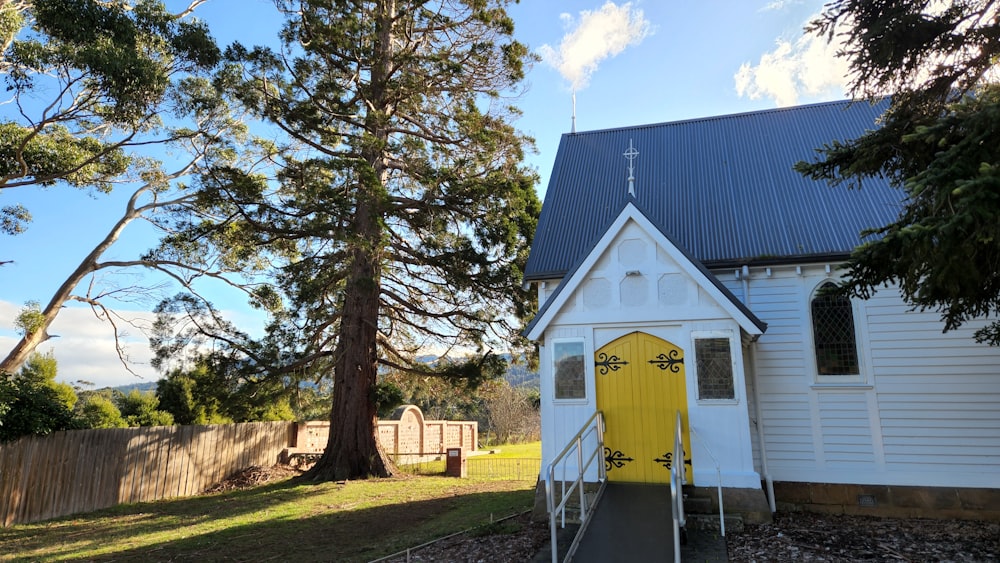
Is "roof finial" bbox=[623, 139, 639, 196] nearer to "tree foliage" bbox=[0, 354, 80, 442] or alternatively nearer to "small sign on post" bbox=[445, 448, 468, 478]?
"small sign on post" bbox=[445, 448, 468, 478]

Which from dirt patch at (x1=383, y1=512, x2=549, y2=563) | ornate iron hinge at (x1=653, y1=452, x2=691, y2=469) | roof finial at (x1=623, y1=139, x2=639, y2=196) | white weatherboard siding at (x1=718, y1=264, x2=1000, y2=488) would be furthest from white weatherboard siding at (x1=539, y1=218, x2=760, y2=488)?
white weatherboard siding at (x1=718, y1=264, x2=1000, y2=488)

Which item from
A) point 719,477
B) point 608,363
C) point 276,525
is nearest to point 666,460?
point 719,477

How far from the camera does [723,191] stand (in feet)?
43.0

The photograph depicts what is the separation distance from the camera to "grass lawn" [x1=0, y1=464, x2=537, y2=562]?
9195mm

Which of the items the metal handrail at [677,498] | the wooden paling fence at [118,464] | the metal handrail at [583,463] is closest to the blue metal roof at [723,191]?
the metal handrail at [583,463]

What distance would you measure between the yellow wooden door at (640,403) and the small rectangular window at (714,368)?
0.31 metres

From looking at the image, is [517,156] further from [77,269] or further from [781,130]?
[77,269]

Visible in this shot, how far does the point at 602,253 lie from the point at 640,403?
2.76 meters

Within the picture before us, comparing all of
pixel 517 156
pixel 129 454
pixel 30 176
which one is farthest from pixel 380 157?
pixel 129 454

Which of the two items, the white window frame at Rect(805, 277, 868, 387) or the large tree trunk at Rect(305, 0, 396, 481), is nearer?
the white window frame at Rect(805, 277, 868, 387)

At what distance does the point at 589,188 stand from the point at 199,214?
12938 mm

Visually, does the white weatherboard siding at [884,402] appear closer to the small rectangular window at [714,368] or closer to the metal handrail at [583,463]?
the small rectangular window at [714,368]

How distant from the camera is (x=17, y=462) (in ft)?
42.0

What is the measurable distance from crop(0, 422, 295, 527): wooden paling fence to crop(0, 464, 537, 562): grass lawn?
546 millimetres
